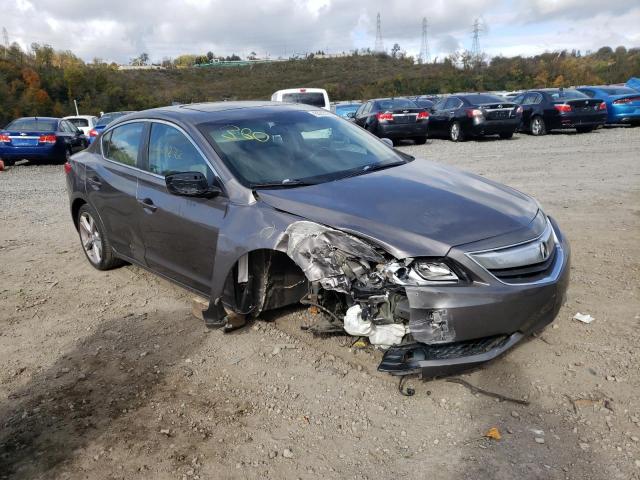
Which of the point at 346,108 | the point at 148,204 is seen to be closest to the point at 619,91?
the point at 346,108

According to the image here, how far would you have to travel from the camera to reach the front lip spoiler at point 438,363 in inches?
116

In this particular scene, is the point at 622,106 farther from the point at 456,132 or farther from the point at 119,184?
the point at 119,184

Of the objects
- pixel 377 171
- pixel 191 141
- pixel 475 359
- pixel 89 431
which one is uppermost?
pixel 191 141

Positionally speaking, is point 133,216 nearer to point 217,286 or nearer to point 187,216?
point 187,216

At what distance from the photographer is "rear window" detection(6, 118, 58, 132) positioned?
15.7 m

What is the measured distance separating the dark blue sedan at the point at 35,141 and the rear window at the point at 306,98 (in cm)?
640

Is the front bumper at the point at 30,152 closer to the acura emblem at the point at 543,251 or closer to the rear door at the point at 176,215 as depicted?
the rear door at the point at 176,215

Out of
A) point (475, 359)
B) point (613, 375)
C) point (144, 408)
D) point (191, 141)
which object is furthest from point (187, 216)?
point (613, 375)

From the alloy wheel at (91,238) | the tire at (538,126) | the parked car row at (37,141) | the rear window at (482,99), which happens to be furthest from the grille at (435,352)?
the tire at (538,126)

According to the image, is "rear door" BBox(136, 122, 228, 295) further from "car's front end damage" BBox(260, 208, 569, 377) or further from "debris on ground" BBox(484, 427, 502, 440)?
"debris on ground" BBox(484, 427, 502, 440)

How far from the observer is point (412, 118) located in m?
16.7

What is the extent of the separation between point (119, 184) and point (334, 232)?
248 centimetres

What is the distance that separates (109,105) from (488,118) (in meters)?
37.3

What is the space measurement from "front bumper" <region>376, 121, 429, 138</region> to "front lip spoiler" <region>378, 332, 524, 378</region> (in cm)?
1413
